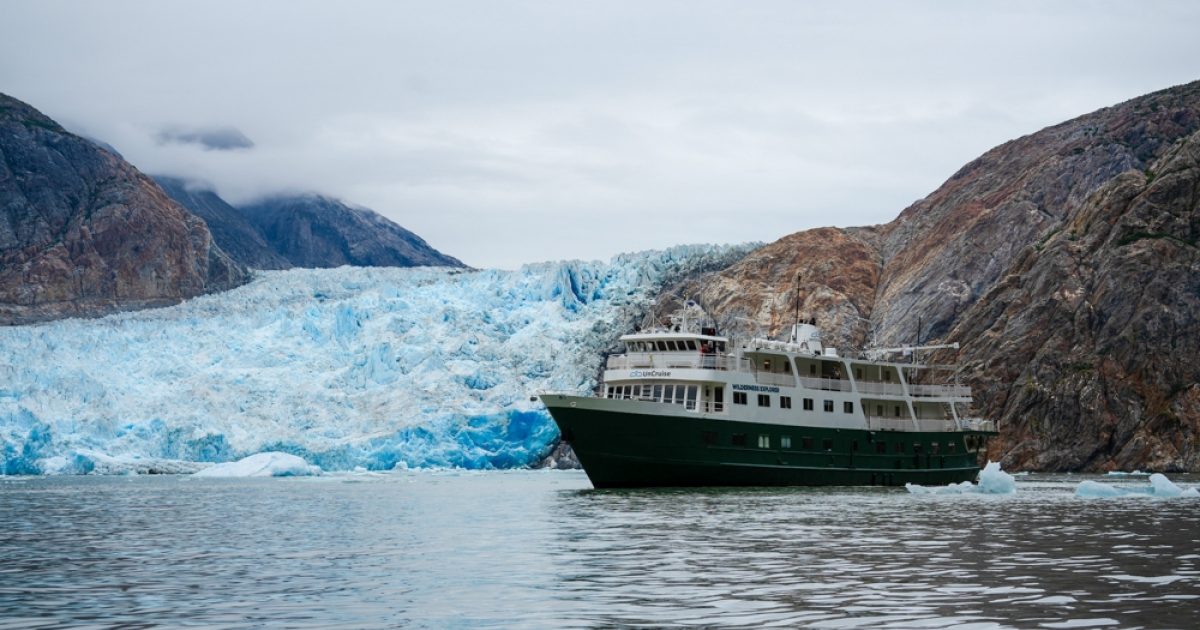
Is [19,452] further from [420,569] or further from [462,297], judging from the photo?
[420,569]

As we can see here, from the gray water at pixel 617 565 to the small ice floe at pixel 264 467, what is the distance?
110ft

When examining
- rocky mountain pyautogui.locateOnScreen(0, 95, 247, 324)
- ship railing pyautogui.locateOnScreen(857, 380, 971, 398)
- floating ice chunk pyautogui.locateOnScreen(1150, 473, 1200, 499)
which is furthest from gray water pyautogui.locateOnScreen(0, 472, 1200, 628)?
rocky mountain pyautogui.locateOnScreen(0, 95, 247, 324)

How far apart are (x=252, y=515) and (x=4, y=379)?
157 ft

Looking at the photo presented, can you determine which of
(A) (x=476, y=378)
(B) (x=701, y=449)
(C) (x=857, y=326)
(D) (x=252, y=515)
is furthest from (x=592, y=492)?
(C) (x=857, y=326)

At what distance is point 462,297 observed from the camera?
97.8 metres

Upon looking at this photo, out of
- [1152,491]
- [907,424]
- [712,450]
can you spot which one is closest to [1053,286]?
[907,424]

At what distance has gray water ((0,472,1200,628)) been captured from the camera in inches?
570

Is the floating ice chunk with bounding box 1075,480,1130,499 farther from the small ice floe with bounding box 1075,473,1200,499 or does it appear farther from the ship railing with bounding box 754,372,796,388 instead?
the ship railing with bounding box 754,372,796,388

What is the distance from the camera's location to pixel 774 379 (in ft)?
159

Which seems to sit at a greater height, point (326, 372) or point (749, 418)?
point (326, 372)

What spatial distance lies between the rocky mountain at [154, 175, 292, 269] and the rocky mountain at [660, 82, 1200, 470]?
2991 inches

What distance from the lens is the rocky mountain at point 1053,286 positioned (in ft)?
259

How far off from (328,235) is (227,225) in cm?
1426

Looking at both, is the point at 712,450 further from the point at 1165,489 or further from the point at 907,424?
the point at 1165,489
